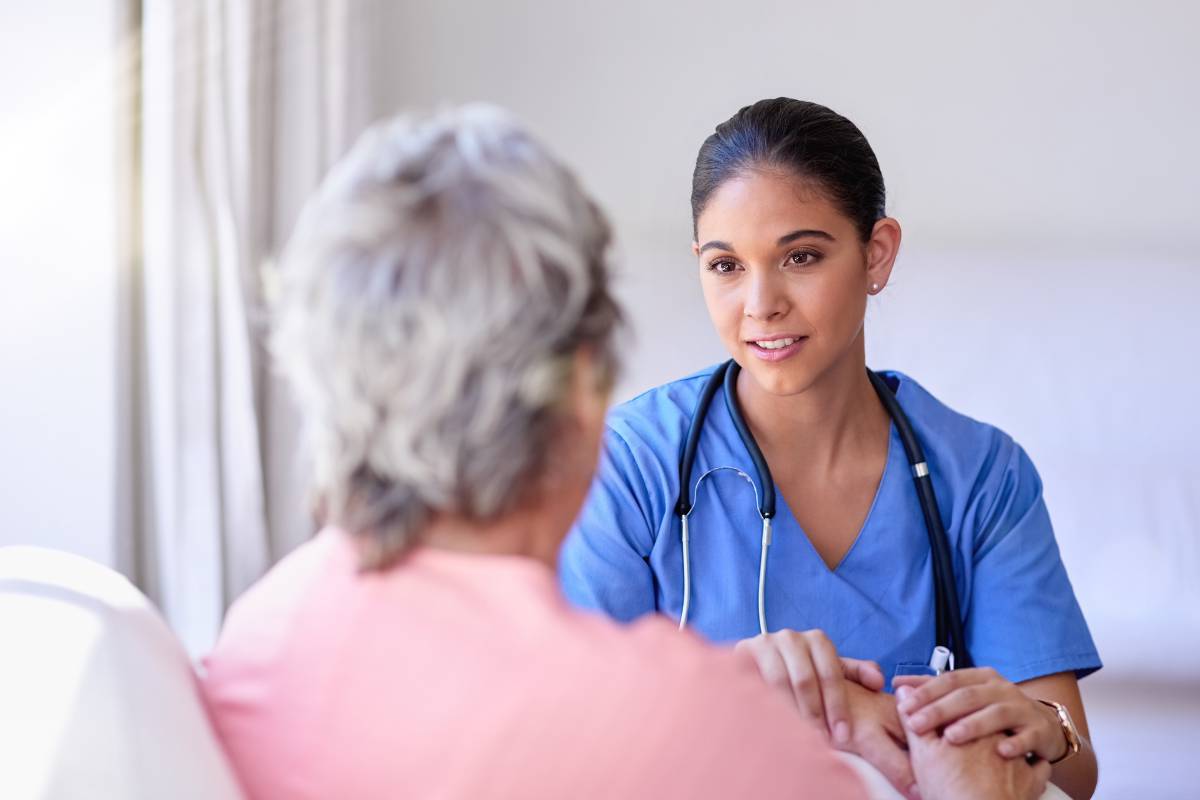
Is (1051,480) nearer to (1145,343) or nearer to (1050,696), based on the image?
(1145,343)

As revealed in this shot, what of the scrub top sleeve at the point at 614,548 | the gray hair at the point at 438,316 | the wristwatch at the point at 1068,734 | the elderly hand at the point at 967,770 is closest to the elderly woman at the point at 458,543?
the gray hair at the point at 438,316

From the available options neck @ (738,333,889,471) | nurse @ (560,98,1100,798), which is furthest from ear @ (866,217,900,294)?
neck @ (738,333,889,471)

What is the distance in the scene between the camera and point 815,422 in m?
1.62

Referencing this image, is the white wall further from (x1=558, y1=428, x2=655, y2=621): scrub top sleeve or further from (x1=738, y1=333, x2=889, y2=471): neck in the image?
(x1=738, y1=333, x2=889, y2=471): neck

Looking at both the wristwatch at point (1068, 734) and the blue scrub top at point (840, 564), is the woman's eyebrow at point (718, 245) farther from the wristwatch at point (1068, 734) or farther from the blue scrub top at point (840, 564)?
the wristwatch at point (1068, 734)

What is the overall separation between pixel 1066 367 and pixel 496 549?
6.72ft

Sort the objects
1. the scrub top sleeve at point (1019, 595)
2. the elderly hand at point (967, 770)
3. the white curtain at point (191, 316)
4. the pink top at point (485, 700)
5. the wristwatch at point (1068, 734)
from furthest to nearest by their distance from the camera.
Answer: the white curtain at point (191, 316), the scrub top sleeve at point (1019, 595), the wristwatch at point (1068, 734), the elderly hand at point (967, 770), the pink top at point (485, 700)

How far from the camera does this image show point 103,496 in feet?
6.79

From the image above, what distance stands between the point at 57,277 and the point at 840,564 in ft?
4.19

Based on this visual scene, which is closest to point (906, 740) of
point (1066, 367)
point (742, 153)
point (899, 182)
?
point (742, 153)

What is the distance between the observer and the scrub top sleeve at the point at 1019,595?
4.78 feet

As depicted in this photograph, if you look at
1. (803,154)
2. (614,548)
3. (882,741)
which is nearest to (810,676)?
(882,741)

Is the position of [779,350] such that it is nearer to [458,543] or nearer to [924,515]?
[924,515]

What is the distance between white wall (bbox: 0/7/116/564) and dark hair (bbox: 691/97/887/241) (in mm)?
1013
